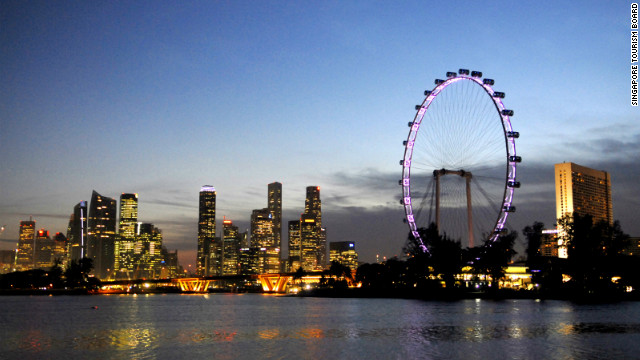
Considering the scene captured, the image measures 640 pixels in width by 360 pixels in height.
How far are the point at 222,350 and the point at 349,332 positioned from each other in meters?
20.2

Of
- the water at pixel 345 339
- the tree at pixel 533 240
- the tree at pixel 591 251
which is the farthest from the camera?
the tree at pixel 533 240

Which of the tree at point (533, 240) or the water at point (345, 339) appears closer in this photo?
the water at point (345, 339)

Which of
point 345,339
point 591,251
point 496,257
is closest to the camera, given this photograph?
point 345,339

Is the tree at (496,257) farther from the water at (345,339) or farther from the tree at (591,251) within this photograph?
the water at (345,339)

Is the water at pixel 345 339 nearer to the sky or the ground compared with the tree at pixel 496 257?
nearer to the ground

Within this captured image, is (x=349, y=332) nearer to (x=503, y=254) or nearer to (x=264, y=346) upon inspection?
(x=264, y=346)

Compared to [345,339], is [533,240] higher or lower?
higher

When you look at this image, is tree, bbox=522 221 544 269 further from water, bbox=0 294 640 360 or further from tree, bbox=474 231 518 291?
water, bbox=0 294 640 360

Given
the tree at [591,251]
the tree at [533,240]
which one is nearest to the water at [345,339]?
the tree at [591,251]

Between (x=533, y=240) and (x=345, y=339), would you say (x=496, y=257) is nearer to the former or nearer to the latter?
(x=533, y=240)

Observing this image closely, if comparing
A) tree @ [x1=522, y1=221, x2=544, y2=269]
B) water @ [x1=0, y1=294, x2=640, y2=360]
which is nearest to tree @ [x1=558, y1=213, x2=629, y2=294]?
tree @ [x1=522, y1=221, x2=544, y2=269]

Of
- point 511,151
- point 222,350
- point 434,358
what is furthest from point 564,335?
point 511,151

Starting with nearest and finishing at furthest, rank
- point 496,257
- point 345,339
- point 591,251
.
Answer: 1. point 345,339
2. point 591,251
3. point 496,257

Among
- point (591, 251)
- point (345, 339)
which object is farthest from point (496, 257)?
point (345, 339)
